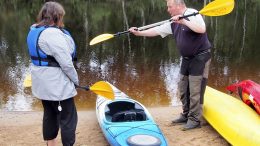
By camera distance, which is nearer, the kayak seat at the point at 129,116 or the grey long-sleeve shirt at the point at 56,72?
the grey long-sleeve shirt at the point at 56,72

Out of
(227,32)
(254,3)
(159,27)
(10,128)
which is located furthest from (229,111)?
(254,3)

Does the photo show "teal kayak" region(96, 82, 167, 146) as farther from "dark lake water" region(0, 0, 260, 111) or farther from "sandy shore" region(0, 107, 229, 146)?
"dark lake water" region(0, 0, 260, 111)

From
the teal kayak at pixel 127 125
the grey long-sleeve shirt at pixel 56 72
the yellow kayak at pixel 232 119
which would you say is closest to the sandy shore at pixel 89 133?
the yellow kayak at pixel 232 119

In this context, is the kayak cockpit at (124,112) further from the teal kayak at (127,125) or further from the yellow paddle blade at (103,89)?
the yellow paddle blade at (103,89)

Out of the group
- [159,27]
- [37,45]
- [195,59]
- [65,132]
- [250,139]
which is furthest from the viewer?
[159,27]

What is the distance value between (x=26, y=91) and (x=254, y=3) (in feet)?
100.0

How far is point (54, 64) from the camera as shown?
148 inches

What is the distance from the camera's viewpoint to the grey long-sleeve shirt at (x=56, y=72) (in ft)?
11.9

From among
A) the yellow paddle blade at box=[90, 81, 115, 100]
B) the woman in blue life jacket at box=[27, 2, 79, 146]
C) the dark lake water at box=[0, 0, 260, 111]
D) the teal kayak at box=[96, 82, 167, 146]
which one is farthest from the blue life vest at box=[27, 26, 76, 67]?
the dark lake water at box=[0, 0, 260, 111]

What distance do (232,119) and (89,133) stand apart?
75.5 inches

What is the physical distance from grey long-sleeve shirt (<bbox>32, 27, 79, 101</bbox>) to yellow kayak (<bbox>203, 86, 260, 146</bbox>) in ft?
6.84

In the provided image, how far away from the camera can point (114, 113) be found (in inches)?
213

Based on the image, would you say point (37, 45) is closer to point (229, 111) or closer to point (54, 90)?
point (54, 90)

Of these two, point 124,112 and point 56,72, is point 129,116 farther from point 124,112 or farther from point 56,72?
point 56,72
